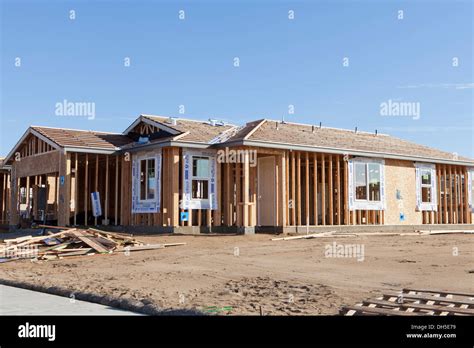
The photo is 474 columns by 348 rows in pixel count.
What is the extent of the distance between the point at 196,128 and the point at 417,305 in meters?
17.7

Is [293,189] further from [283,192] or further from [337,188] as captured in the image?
[337,188]

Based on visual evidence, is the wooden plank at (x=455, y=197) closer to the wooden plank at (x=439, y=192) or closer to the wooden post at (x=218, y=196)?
the wooden plank at (x=439, y=192)

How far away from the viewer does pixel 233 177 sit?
23016mm

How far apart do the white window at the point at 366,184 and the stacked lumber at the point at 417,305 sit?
16251mm

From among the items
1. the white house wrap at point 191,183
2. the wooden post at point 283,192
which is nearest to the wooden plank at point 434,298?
the wooden post at point 283,192

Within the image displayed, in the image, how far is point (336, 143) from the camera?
80.8 ft

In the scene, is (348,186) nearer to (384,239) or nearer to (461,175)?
(384,239)

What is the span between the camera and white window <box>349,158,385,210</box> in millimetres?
24547

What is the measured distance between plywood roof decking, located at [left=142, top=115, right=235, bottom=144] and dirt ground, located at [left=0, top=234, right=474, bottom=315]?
538cm

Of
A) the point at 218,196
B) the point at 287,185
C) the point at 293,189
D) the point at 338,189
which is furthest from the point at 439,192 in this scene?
the point at 218,196

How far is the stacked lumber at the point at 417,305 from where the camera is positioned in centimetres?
699

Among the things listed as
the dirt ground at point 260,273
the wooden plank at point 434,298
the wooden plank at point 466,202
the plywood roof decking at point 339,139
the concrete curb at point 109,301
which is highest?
the plywood roof decking at point 339,139
